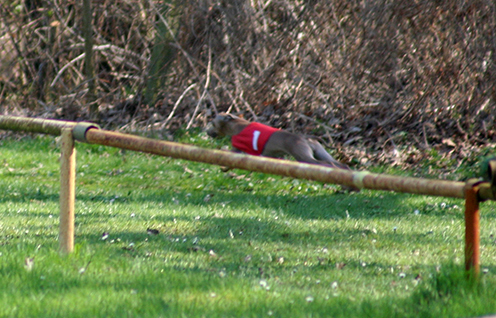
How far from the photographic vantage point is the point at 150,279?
12.1 feet

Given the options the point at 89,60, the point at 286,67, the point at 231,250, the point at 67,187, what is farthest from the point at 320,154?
the point at 89,60

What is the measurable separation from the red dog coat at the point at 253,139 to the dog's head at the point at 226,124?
0.57 m

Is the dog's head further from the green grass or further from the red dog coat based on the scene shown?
the green grass

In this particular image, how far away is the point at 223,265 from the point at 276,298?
93cm

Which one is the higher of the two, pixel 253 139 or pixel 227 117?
pixel 227 117

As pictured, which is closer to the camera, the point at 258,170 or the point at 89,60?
the point at 258,170

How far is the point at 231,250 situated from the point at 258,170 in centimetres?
163

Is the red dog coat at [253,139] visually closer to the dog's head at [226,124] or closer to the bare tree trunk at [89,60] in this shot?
the dog's head at [226,124]

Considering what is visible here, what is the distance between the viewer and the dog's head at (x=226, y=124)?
7.72 metres

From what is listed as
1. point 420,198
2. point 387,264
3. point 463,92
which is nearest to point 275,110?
point 463,92

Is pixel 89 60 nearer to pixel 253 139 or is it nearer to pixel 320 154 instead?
pixel 253 139

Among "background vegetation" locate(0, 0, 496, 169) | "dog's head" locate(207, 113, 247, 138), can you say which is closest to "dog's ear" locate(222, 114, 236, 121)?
"dog's head" locate(207, 113, 247, 138)

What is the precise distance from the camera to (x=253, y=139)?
707 centimetres

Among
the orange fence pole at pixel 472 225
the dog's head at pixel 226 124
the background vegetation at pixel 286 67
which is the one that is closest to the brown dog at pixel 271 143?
the dog's head at pixel 226 124
